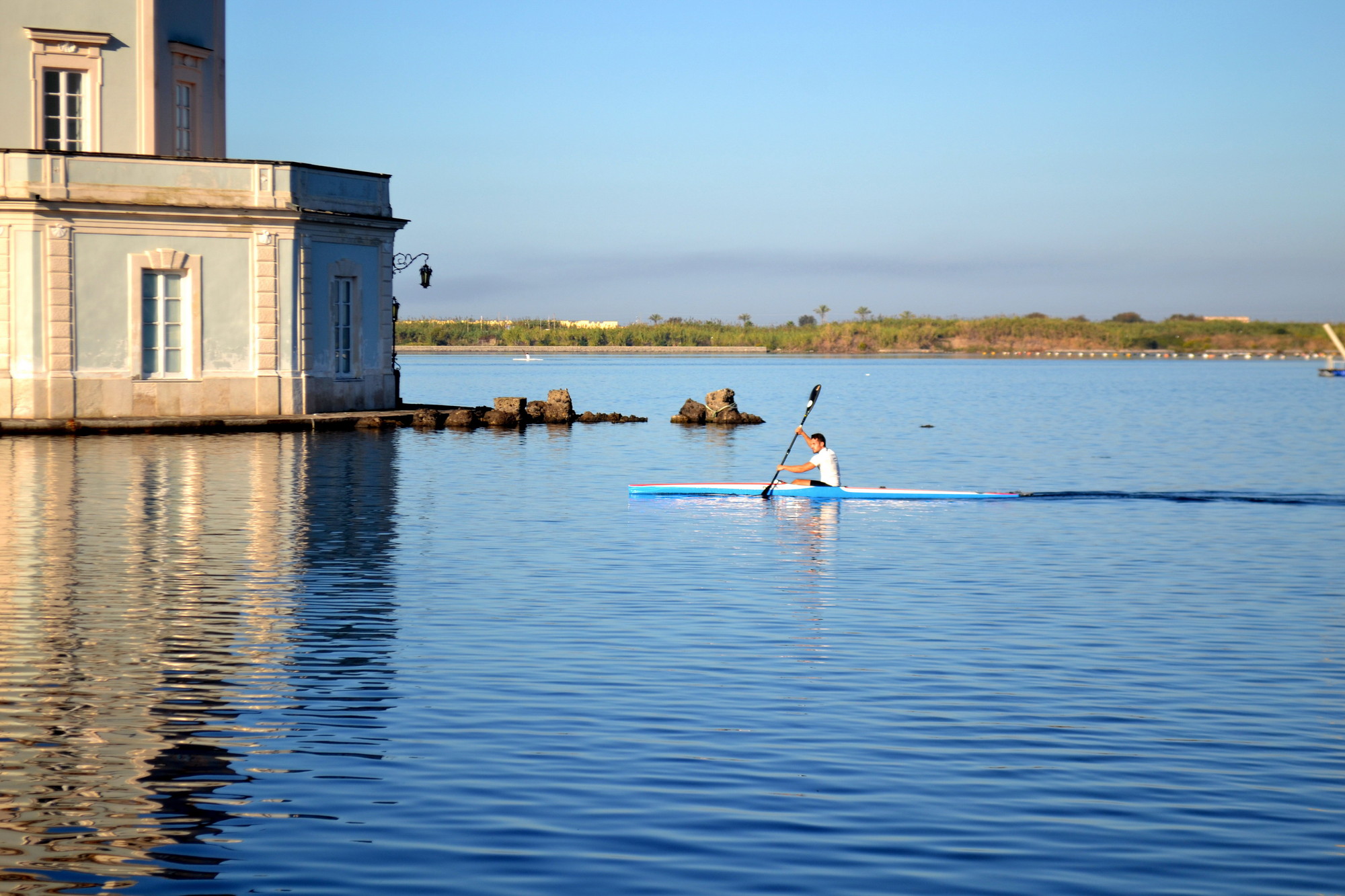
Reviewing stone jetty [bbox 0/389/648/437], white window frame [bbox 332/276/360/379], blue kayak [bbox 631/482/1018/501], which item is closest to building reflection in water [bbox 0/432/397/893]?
blue kayak [bbox 631/482/1018/501]

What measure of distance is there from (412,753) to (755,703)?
7.73 ft

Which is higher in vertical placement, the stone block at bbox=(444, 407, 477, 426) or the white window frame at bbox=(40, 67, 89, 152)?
the white window frame at bbox=(40, 67, 89, 152)

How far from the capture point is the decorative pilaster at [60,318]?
33.5 meters

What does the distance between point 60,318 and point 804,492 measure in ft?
61.3

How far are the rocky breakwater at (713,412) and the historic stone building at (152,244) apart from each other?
12477 millimetres

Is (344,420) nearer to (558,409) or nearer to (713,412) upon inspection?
(558,409)

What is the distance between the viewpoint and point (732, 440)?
40750 millimetres

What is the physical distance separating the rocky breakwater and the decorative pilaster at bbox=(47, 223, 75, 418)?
1965 cm

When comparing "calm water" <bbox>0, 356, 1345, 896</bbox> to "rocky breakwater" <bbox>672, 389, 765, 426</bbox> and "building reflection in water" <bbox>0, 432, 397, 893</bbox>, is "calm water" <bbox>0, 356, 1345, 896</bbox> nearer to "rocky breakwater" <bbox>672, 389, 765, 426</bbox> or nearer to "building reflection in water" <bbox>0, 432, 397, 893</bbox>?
"building reflection in water" <bbox>0, 432, 397, 893</bbox>

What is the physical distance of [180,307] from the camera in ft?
114

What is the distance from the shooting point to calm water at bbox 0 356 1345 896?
667cm

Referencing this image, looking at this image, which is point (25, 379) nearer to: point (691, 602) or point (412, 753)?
point (691, 602)

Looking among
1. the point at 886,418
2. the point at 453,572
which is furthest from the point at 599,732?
the point at 886,418

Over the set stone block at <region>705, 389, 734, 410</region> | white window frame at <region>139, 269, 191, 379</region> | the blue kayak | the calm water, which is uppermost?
white window frame at <region>139, 269, 191, 379</region>
